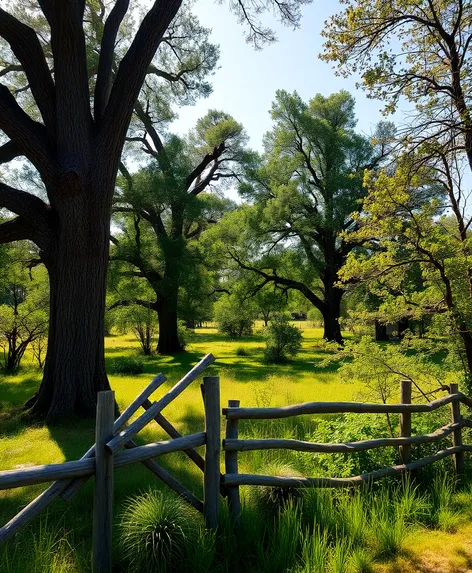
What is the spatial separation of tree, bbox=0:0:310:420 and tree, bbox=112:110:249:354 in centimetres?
915

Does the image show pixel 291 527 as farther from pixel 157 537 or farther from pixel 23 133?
pixel 23 133

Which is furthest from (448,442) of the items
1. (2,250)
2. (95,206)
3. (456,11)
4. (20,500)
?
(2,250)

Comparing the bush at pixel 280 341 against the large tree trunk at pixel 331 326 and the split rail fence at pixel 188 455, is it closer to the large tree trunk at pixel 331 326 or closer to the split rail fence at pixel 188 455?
the large tree trunk at pixel 331 326

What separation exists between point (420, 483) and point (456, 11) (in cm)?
689

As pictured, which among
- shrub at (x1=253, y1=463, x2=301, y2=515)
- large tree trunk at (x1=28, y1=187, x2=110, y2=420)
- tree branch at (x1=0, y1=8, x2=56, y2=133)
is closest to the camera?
shrub at (x1=253, y1=463, x2=301, y2=515)

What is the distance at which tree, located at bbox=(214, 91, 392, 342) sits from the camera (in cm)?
2159

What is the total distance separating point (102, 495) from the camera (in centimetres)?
284

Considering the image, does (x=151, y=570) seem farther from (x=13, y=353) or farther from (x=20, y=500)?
(x=13, y=353)

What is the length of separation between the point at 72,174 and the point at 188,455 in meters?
6.01

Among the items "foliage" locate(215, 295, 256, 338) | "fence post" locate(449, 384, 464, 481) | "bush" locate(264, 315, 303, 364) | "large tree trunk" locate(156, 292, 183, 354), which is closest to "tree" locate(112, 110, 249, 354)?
"large tree trunk" locate(156, 292, 183, 354)

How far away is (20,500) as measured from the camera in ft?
15.3

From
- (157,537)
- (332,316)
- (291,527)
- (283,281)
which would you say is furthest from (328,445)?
(283,281)

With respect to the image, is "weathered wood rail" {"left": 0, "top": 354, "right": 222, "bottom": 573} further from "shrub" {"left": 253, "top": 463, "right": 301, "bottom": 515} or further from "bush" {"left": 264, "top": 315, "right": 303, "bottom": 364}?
"bush" {"left": 264, "top": 315, "right": 303, "bottom": 364}

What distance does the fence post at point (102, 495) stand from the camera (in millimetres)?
2846
